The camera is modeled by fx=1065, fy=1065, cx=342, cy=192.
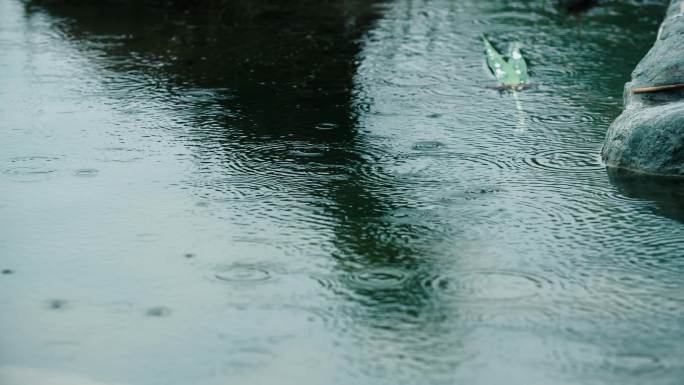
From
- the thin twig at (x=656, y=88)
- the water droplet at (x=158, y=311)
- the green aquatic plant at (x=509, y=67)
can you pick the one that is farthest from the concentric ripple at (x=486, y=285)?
the green aquatic plant at (x=509, y=67)

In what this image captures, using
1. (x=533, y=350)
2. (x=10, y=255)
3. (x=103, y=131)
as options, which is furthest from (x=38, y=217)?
(x=533, y=350)

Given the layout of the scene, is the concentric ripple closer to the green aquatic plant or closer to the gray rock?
the gray rock

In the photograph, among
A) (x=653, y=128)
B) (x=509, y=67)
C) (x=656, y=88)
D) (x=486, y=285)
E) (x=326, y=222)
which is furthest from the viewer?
(x=509, y=67)

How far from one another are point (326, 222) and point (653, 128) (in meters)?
1.65

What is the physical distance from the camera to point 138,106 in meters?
6.16

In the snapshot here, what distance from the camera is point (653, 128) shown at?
4.88 m

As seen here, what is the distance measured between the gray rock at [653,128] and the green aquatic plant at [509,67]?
116 centimetres

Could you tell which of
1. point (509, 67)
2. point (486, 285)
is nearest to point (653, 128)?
point (486, 285)

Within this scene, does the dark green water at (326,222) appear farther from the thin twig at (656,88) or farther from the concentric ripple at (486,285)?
the thin twig at (656,88)

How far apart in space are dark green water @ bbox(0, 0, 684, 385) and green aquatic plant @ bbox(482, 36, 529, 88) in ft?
0.31

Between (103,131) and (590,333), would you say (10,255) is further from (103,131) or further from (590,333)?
(590,333)

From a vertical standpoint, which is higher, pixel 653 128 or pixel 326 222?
pixel 653 128

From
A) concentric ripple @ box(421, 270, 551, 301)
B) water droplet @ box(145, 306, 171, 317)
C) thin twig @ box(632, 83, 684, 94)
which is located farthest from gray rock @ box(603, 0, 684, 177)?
water droplet @ box(145, 306, 171, 317)

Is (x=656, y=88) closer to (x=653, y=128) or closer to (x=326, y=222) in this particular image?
(x=653, y=128)
